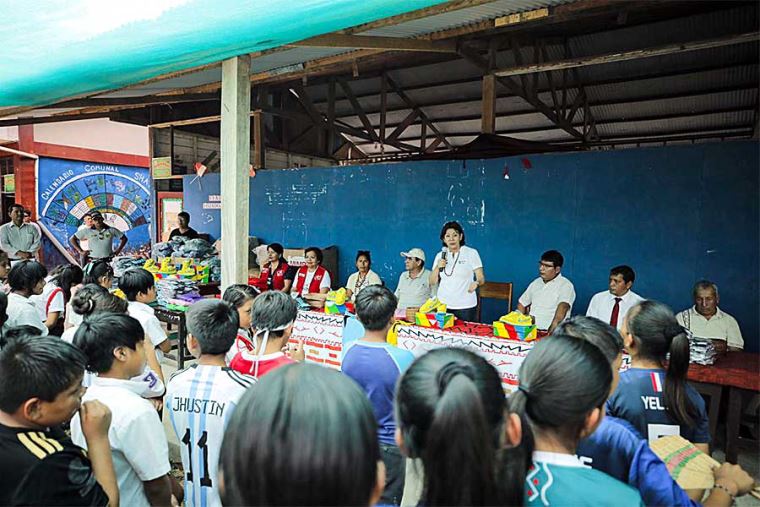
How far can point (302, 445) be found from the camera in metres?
0.75

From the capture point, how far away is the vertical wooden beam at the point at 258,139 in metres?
8.69

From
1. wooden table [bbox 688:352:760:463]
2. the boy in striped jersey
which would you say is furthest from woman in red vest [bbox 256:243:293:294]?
wooden table [bbox 688:352:760:463]

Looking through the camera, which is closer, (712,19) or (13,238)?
(712,19)

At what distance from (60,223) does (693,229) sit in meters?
12.4

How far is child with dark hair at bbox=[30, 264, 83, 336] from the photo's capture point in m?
3.67

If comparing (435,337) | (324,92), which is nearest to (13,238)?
(324,92)

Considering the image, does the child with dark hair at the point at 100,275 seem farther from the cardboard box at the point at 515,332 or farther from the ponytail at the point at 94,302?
the cardboard box at the point at 515,332

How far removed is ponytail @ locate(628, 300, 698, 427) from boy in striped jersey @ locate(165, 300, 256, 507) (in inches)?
57.9

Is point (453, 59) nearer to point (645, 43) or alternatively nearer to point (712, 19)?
point (645, 43)

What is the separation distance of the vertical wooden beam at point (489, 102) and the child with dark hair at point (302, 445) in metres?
6.14

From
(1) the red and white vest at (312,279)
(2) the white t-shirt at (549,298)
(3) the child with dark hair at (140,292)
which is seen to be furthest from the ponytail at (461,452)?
(1) the red and white vest at (312,279)

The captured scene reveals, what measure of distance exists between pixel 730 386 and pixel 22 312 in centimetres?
452

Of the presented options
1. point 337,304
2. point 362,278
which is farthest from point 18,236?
point 337,304

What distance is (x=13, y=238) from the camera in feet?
23.2
